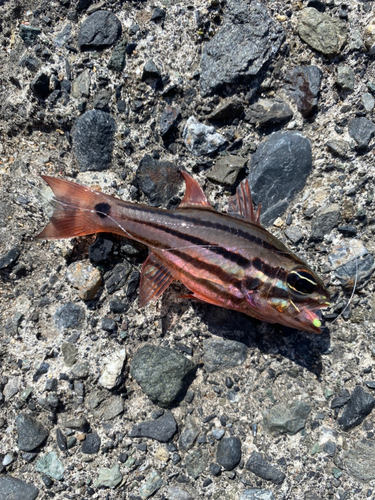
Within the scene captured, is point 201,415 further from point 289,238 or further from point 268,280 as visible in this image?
point 289,238

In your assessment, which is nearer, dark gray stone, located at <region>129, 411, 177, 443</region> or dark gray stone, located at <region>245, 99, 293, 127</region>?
dark gray stone, located at <region>129, 411, 177, 443</region>

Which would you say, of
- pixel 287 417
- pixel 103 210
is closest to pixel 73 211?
pixel 103 210

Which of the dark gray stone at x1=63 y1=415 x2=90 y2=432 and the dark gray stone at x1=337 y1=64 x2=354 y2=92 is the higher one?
the dark gray stone at x1=337 y1=64 x2=354 y2=92

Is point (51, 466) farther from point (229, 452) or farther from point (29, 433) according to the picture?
point (229, 452)

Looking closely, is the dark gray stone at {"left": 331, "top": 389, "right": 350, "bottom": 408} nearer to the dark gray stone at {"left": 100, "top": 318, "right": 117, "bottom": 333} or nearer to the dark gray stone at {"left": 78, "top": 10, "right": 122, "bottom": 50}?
the dark gray stone at {"left": 100, "top": 318, "right": 117, "bottom": 333}

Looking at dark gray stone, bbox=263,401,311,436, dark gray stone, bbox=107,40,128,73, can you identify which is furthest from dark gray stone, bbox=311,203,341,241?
dark gray stone, bbox=107,40,128,73

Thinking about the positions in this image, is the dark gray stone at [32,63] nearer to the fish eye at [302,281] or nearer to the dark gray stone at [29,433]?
the fish eye at [302,281]
